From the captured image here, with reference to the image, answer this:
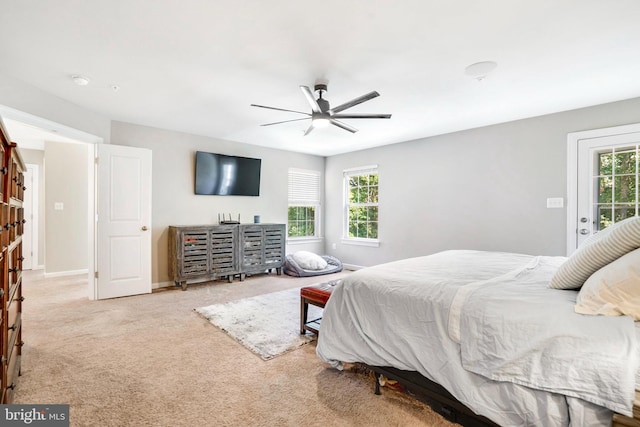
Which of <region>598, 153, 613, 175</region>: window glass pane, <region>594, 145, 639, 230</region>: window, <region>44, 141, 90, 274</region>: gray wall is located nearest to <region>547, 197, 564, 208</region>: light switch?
<region>594, 145, 639, 230</region>: window

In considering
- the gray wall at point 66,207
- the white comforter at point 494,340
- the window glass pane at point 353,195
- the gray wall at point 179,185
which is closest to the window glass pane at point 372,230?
the window glass pane at point 353,195

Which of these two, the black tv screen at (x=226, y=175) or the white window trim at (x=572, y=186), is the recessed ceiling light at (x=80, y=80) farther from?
the white window trim at (x=572, y=186)

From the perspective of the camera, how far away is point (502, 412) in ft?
4.39

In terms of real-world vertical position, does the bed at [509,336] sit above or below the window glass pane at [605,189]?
Answer: below

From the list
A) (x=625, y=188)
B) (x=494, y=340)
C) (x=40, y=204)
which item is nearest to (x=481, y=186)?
(x=625, y=188)

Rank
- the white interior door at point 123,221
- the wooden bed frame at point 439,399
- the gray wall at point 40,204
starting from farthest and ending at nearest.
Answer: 1. the gray wall at point 40,204
2. the white interior door at point 123,221
3. the wooden bed frame at point 439,399

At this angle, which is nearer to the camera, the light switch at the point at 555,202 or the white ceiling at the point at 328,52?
the white ceiling at the point at 328,52

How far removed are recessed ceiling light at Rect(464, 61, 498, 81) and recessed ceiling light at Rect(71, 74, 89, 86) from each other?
348 centimetres

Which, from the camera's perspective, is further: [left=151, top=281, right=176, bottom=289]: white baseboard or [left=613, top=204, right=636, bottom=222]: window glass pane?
[left=151, top=281, right=176, bottom=289]: white baseboard

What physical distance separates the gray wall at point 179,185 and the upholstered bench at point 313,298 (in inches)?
114

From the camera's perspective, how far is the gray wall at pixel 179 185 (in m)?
4.53

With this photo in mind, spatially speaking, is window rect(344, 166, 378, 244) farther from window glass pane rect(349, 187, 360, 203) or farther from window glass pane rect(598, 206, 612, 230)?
window glass pane rect(598, 206, 612, 230)

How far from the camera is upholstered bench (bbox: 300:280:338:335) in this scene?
8.38ft

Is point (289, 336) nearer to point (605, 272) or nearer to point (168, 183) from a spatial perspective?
point (605, 272)
